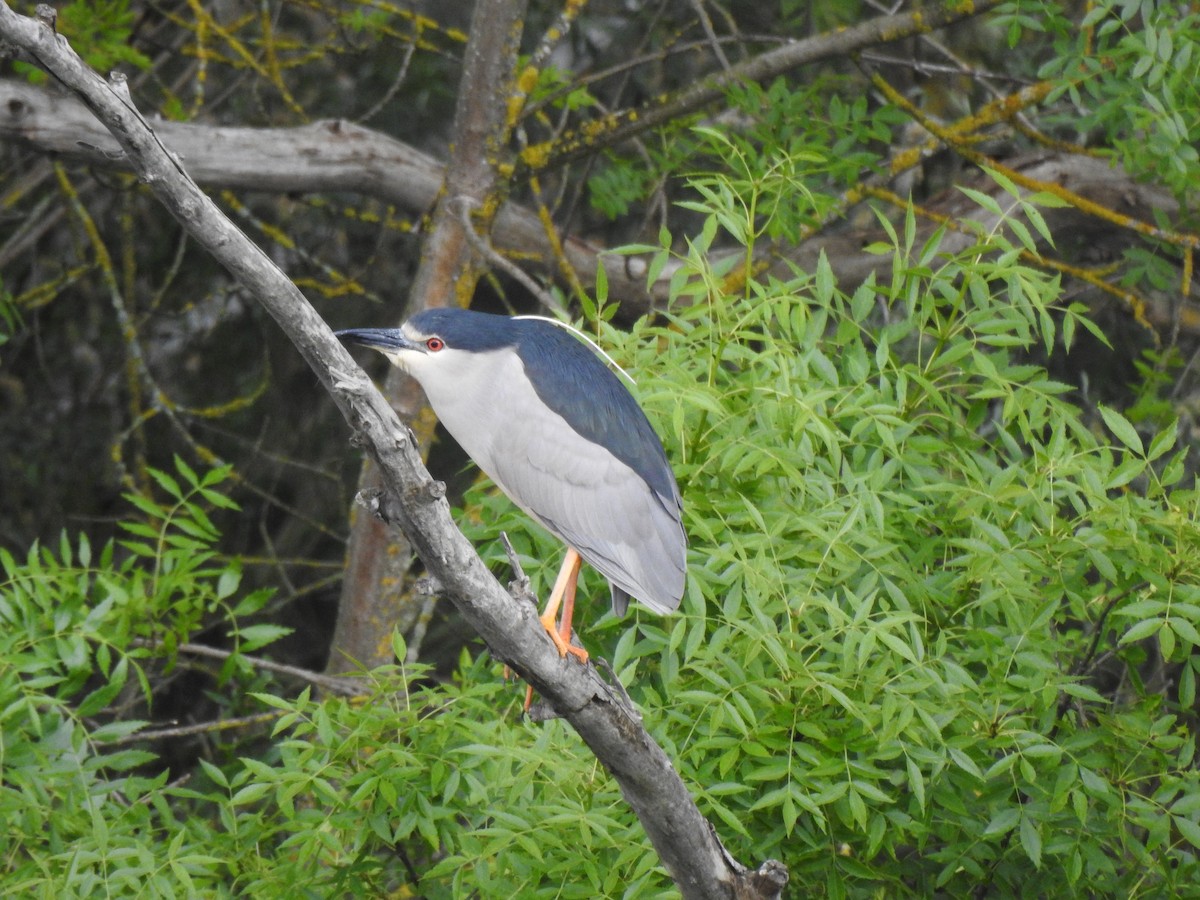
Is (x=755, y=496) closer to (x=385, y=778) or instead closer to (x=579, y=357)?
(x=579, y=357)

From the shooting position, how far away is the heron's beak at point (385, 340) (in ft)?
6.91

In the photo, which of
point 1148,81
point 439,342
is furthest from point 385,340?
point 1148,81

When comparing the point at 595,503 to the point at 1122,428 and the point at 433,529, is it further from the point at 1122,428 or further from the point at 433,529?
the point at 1122,428

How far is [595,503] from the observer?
2.20m

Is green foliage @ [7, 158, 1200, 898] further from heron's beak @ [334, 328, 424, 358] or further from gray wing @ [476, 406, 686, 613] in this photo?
heron's beak @ [334, 328, 424, 358]

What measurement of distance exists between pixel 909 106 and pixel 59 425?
325 centimetres

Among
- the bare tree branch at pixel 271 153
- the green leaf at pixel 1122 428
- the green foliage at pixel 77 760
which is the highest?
the bare tree branch at pixel 271 153

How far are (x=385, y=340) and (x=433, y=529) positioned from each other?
59 centimetres

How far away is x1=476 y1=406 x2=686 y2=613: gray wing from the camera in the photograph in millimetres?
2045

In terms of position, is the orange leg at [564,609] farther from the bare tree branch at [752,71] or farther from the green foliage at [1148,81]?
the bare tree branch at [752,71]

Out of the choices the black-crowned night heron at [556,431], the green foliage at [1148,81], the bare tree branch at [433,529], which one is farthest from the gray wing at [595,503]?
the green foliage at [1148,81]

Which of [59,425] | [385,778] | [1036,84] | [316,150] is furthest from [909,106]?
[59,425]

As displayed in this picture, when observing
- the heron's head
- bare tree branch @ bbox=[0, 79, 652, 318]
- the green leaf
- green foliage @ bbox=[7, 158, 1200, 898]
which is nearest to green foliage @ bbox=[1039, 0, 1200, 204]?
green foliage @ bbox=[7, 158, 1200, 898]

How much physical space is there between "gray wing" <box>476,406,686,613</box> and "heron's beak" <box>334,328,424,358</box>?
209 mm
